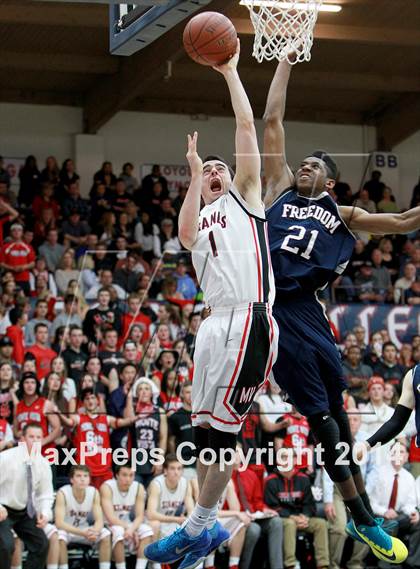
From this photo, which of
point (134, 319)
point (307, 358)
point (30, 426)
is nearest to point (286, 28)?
point (307, 358)

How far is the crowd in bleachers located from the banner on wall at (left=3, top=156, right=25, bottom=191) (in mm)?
2944

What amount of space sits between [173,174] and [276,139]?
9.30 meters

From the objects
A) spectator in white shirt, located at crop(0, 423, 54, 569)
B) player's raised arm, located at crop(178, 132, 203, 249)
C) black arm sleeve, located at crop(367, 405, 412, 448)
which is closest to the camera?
player's raised arm, located at crop(178, 132, 203, 249)

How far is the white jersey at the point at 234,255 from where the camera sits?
22.2ft

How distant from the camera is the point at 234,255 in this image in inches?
267

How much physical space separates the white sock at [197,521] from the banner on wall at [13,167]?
1245cm

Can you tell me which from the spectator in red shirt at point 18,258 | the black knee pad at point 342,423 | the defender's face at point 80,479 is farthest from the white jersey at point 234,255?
the spectator in red shirt at point 18,258

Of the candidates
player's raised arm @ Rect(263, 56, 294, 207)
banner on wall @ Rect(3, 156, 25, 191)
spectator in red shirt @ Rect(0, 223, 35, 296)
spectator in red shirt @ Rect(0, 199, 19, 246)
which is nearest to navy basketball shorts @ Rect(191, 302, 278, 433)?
player's raised arm @ Rect(263, 56, 294, 207)

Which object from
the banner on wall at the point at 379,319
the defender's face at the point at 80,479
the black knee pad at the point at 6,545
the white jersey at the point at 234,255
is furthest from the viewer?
the banner on wall at the point at 379,319

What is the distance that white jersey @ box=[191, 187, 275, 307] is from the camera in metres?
6.78

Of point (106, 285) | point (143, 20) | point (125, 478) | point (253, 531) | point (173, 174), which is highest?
point (173, 174)

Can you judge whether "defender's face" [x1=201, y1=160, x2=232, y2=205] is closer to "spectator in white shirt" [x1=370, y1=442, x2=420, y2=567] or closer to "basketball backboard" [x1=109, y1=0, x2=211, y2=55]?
"basketball backboard" [x1=109, y1=0, x2=211, y2=55]

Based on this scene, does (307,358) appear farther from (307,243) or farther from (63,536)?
(63,536)

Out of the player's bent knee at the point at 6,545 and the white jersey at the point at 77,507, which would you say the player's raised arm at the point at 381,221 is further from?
the player's bent knee at the point at 6,545
